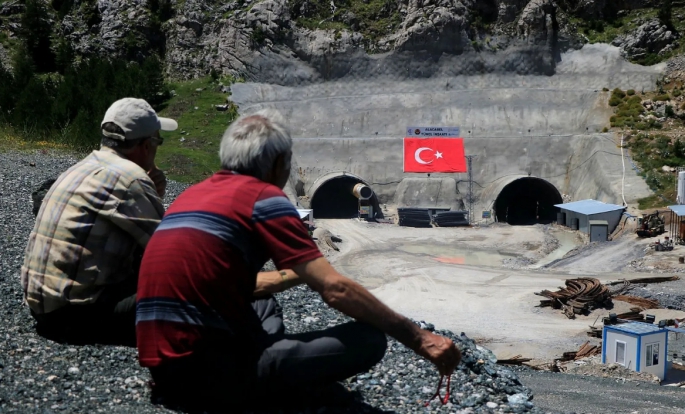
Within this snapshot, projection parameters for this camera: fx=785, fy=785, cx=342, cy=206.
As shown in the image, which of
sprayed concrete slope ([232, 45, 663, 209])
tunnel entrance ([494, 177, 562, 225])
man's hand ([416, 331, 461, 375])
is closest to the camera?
man's hand ([416, 331, 461, 375])

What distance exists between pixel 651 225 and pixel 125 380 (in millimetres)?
A: 29607

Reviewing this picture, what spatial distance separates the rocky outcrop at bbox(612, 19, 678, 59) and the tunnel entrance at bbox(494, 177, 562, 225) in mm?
12561

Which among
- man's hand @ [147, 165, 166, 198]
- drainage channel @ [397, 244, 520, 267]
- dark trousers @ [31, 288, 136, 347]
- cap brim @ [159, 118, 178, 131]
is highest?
cap brim @ [159, 118, 178, 131]

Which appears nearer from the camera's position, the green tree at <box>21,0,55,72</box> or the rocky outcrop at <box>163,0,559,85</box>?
the rocky outcrop at <box>163,0,559,85</box>

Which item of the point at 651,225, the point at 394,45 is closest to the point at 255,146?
the point at 651,225

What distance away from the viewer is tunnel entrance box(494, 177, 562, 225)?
39.3m

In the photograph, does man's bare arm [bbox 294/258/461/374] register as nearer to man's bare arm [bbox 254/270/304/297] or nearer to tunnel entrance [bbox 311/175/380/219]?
man's bare arm [bbox 254/270/304/297]

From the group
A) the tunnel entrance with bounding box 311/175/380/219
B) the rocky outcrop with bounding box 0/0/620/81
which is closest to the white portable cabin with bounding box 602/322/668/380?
the tunnel entrance with bounding box 311/175/380/219

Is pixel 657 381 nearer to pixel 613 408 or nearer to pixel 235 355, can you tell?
pixel 613 408

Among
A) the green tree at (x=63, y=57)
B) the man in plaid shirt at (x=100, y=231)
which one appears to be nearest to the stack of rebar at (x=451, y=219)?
the green tree at (x=63, y=57)

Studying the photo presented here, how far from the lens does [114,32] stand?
184 ft

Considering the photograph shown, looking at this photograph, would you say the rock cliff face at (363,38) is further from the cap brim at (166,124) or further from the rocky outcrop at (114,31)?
the cap brim at (166,124)

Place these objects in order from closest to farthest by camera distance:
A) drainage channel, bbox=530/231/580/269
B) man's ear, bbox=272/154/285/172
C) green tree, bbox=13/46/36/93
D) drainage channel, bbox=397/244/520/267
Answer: man's ear, bbox=272/154/285/172
drainage channel, bbox=530/231/580/269
drainage channel, bbox=397/244/520/267
green tree, bbox=13/46/36/93

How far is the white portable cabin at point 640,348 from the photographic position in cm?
1630
